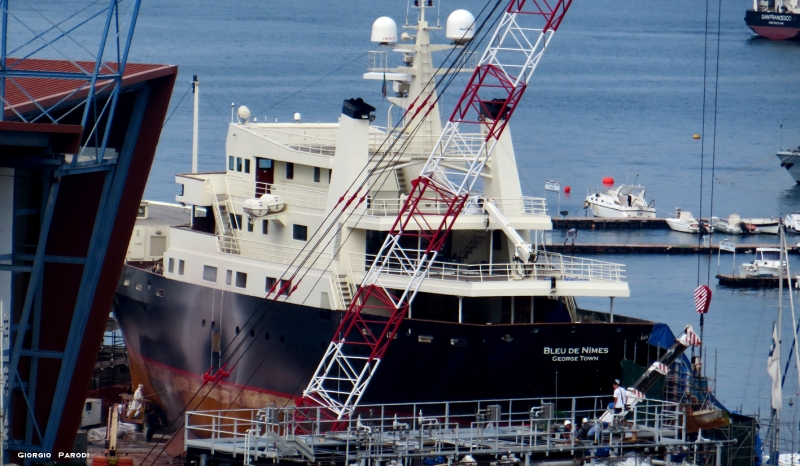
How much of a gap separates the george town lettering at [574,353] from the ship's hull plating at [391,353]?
3 cm

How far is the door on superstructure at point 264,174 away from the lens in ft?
166

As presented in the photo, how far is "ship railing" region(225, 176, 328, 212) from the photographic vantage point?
4891 centimetres

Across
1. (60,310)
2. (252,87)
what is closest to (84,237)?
(60,310)

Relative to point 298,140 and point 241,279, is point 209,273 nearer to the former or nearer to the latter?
point 241,279

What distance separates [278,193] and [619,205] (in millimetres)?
56843

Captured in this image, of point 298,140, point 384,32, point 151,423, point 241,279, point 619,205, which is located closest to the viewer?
point 241,279

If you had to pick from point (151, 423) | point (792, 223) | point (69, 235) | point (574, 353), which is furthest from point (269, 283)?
point (792, 223)

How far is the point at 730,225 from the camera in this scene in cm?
10044

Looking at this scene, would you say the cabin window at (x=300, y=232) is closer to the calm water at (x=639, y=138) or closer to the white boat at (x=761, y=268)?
the calm water at (x=639, y=138)

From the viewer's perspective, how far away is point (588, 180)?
11781cm

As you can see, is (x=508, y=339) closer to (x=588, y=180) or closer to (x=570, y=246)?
(x=570, y=246)

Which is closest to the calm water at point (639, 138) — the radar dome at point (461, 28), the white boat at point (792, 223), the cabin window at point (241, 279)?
the white boat at point (792, 223)

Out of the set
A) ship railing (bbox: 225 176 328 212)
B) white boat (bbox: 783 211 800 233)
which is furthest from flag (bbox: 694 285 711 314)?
white boat (bbox: 783 211 800 233)

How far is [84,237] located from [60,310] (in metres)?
1.90
